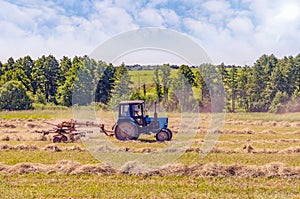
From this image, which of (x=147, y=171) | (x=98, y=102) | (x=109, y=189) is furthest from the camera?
(x=98, y=102)

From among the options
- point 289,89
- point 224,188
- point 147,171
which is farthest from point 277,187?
point 289,89

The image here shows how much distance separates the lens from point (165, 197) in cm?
802

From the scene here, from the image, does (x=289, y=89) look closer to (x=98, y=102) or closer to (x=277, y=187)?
(x=98, y=102)

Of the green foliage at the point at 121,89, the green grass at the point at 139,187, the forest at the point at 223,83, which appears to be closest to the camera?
the green grass at the point at 139,187

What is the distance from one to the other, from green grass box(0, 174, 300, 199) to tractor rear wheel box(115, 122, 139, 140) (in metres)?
7.76

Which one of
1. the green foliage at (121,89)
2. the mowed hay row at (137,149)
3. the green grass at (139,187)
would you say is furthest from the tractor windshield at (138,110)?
the green grass at (139,187)

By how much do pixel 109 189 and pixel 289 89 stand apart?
196 feet

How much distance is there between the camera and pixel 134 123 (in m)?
17.7

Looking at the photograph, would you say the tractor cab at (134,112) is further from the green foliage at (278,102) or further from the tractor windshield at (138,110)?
the green foliage at (278,102)

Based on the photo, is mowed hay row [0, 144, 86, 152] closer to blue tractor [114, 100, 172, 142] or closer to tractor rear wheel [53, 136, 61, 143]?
tractor rear wheel [53, 136, 61, 143]

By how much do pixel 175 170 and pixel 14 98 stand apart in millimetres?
45306

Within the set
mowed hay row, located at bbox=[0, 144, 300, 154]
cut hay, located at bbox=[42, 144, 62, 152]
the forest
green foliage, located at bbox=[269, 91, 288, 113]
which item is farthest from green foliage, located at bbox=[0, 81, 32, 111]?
cut hay, located at bbox=[42, 144, 62, 152]

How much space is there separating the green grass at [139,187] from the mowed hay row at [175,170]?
1.14 ft

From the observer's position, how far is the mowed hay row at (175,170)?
9977mm
